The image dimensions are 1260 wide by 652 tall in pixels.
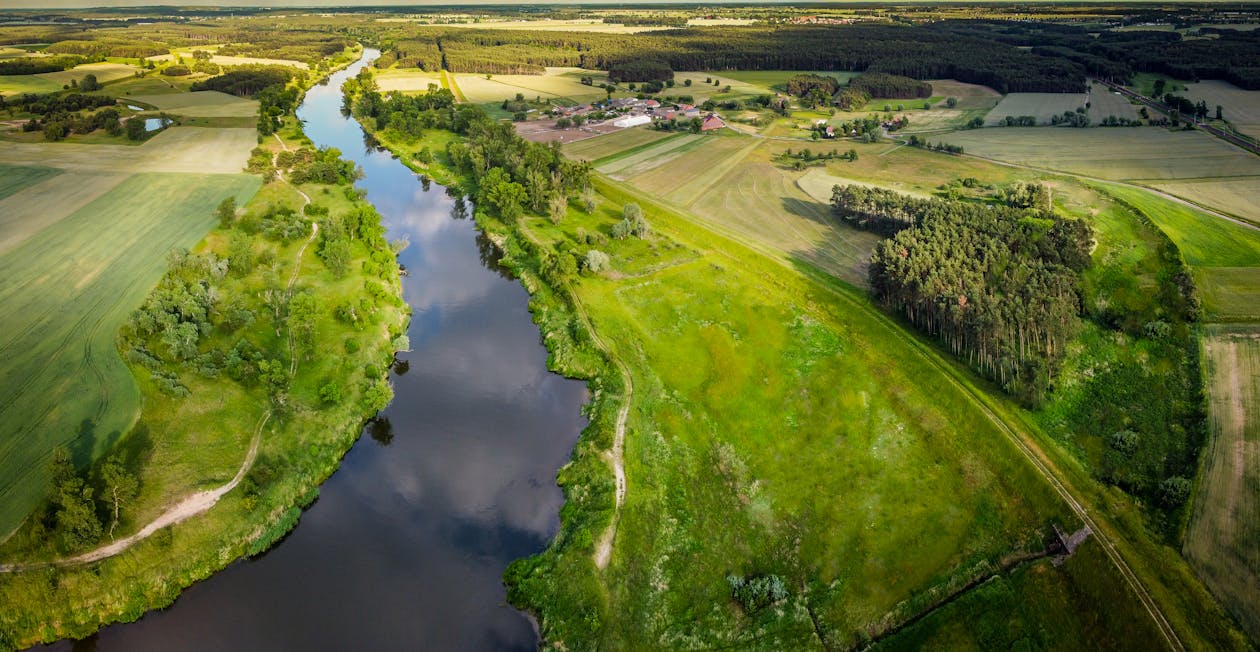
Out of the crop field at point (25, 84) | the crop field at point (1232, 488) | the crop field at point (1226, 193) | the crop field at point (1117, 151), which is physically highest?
the crop field at point (25, 84)

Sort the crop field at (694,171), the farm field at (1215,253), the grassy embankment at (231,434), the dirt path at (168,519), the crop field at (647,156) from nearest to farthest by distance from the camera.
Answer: the grassy embankment at (231,434)
the dirt path at (168,519)
the farm field at (1215,253)
the crop field at (694,171)
the crop field at (647,156)

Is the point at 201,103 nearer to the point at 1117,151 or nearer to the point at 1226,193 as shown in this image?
the point at 1117,151

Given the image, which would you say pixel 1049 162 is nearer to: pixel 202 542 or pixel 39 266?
pixel 202 542

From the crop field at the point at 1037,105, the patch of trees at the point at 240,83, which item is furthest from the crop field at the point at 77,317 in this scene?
the crop field at the point at 1037,105

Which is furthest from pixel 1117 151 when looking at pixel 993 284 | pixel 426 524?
pixel 426 524

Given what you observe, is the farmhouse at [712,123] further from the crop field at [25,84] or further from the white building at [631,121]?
the crop field at [25,84]

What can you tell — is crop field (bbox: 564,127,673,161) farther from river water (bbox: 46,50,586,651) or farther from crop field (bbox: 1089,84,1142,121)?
crop field (bbox: 1089,84,1142,121)

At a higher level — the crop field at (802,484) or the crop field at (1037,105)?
the crop field at (1037,105)
